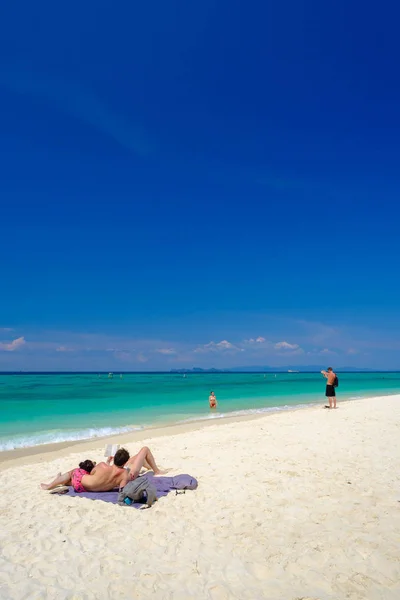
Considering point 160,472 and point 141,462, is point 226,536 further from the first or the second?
point 160,472

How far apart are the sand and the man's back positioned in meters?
0.42

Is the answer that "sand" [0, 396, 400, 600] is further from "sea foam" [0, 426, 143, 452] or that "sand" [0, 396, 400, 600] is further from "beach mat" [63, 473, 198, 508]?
"sea foam" [0, 426, 143, 452]

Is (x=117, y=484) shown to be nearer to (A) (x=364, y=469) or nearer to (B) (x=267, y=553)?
(B) (x=267, y=553)

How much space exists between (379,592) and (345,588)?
33cm

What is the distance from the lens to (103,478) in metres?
7.55

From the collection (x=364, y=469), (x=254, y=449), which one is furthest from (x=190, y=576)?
(x=254, y=449)

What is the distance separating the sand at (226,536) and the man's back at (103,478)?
1.38 feet

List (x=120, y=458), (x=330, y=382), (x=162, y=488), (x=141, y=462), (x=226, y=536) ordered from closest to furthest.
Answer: (x=226, y=536) < (x=162, y=488) < (x=120, y=458) < (x=141, y=462) < (x=330, y=382)

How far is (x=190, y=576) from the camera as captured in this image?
4.66m

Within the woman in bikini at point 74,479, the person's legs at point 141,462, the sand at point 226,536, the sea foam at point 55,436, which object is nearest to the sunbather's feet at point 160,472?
the person's legs at point 141,462

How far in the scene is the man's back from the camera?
7566 millimetres

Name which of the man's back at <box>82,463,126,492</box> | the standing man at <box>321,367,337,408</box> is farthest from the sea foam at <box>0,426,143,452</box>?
the standing man at <box>321,367,337,408</box>

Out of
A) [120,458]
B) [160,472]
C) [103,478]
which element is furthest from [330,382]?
[103,478]

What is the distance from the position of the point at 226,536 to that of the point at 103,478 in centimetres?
284
